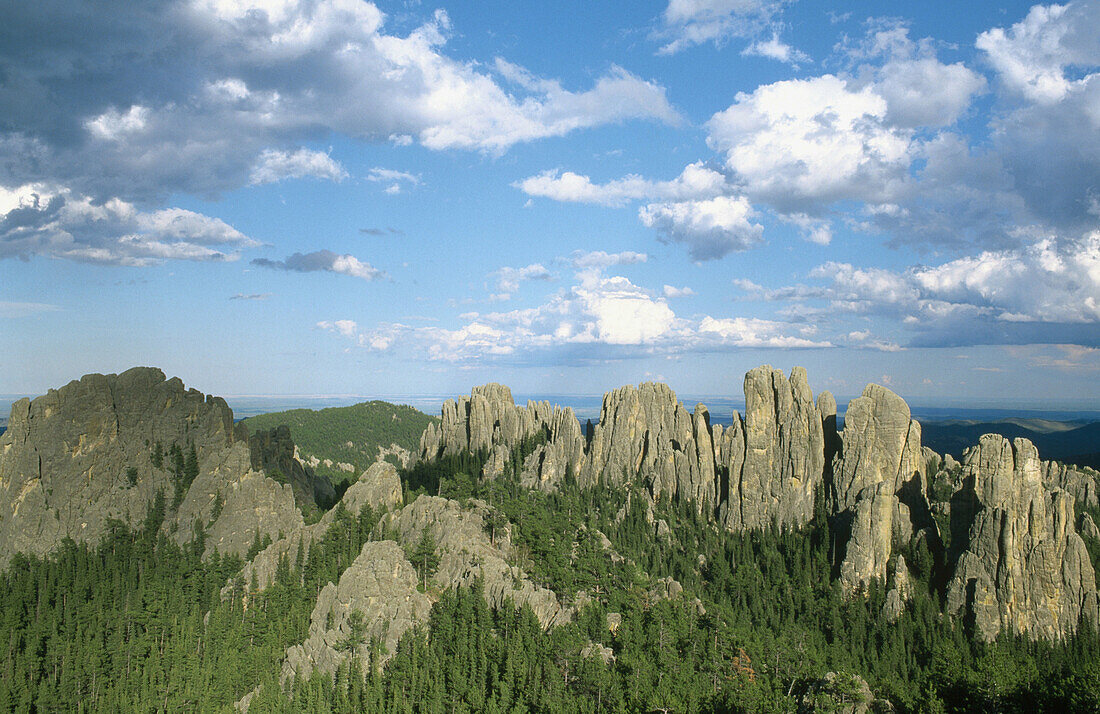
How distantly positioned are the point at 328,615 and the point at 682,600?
38.8 m

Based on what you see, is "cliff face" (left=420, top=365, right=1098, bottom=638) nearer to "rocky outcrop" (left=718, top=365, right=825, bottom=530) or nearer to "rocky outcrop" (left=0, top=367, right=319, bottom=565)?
"rocky outcrop" (left=718, top=365, right=825, bottom=530)

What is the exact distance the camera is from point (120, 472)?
94.1 meters

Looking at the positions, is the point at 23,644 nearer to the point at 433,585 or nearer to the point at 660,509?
the point at 433,585

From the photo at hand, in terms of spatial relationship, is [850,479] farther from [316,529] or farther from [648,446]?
[316,529]

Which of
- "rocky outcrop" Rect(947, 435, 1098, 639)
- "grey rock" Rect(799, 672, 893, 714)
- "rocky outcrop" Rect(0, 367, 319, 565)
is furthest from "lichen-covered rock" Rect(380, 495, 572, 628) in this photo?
"rocky outcrop" Rect(947, 435, 1098, 639)

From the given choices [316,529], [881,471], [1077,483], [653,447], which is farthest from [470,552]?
[1077,483]

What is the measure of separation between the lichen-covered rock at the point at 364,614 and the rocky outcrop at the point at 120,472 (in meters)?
21.9

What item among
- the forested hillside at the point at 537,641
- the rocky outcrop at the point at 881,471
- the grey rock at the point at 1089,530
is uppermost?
the rocky outcrop at the point at 881,471

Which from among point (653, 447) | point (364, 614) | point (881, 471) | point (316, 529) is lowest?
point (364, 614)

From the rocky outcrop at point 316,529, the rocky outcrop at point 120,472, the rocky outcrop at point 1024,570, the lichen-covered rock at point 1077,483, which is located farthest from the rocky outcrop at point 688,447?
the lichen-covered rock at point 1077,483

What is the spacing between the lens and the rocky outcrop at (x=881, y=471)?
293 feet

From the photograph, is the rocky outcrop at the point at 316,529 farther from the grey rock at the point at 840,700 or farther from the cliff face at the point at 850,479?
the grey rock at the point at 840,700

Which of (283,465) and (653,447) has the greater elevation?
(653,447)

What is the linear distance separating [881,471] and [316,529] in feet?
254
